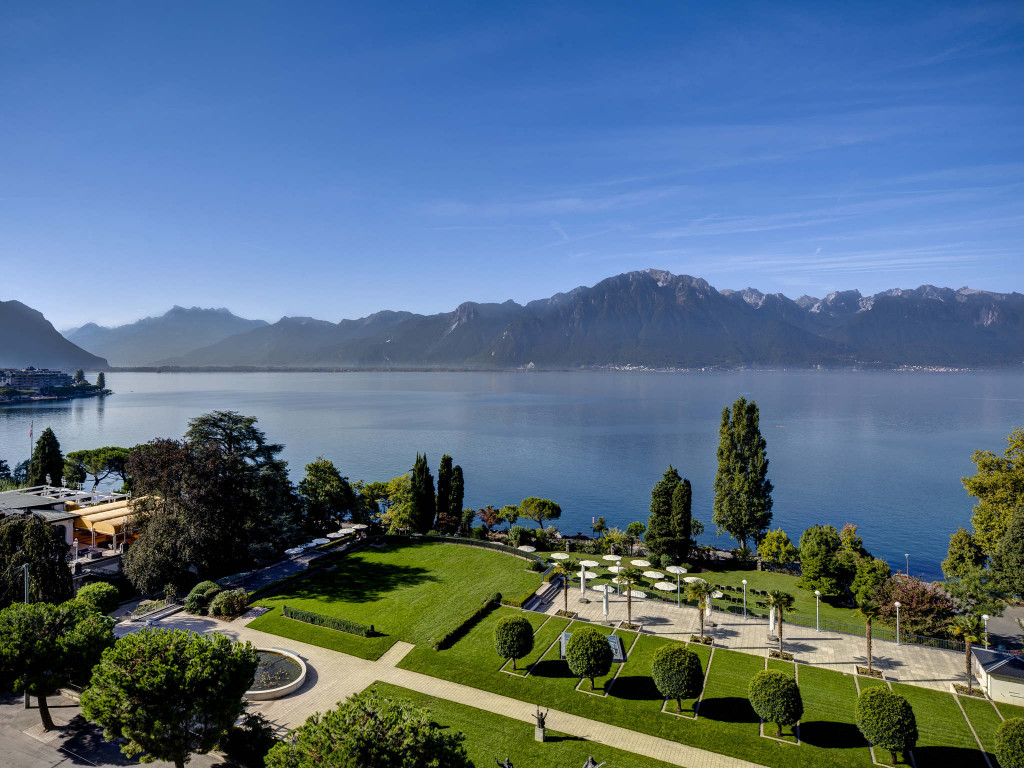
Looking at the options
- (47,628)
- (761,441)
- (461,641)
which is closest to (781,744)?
(461,641)

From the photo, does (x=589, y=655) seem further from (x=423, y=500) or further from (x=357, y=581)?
(x=423, y=500)

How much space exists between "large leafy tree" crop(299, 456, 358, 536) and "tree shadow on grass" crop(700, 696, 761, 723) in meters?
33.0

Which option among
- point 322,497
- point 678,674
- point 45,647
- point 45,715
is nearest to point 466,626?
point 678,674

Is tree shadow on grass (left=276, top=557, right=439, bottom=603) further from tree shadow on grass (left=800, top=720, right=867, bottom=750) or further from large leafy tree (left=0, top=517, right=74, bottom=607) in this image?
tree shadow on grass (left=800, top=720, right=867, bottom=750)

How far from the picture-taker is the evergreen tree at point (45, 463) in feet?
189

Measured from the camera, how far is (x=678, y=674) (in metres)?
21.8

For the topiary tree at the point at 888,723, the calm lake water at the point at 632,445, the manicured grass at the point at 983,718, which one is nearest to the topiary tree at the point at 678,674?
the topiary tree at the point at 888,723

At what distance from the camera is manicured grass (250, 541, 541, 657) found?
29156mm

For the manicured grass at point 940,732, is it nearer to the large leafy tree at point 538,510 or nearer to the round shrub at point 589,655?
the round shrub at point 589,655

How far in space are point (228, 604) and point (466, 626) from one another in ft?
42.1

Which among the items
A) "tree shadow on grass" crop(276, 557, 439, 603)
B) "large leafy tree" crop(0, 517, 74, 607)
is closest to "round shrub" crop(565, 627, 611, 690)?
"tree shadow on grass" crop(276, 557, 439, 603)

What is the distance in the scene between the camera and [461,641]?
28.1m

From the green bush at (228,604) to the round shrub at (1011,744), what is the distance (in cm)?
3254

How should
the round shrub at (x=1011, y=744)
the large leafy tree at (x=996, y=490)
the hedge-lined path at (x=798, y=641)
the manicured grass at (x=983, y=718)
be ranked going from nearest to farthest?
1. the round shrub at (x=1011, y=744)
2. the manicured grass at (x=983, y=718)
3. the hedge-lined path at (x=798, y=641)
4. the large leafy tree at (x=996, y=490)
